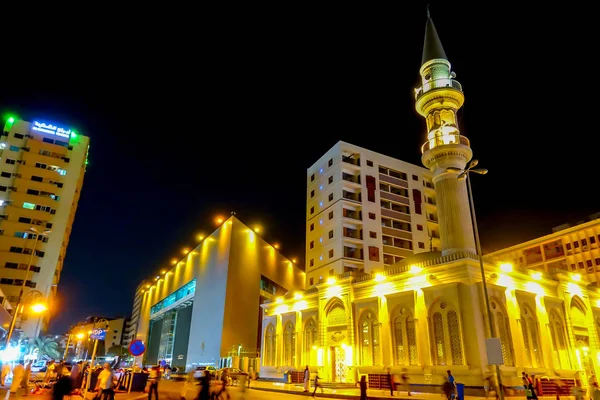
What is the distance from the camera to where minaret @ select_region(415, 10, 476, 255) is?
27.9 meters

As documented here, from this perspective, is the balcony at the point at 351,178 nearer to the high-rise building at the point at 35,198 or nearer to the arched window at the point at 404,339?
the arched window at the point at 404,339

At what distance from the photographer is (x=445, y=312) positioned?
79.5 ft

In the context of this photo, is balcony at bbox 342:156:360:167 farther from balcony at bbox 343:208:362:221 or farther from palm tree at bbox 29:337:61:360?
palm tree at bbox 29:337:61:360

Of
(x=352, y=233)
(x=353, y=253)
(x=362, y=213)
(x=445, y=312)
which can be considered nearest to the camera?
(x=445, y=312)

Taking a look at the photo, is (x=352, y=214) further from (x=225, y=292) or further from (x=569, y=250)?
(x=569, y=250)

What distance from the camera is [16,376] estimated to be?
15.0m

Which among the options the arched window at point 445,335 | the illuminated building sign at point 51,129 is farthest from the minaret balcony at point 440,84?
the illuminated building sign at point 51,129

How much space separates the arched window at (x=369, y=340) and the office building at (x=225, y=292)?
12437mm

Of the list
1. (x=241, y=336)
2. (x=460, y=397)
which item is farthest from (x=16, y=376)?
(x=241, y=336)

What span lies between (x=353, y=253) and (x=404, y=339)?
2432 centimetres

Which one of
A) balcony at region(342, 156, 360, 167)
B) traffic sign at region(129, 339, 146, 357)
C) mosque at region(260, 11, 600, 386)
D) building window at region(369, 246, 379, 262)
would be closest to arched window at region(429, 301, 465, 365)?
mosque at region(260, 11, 600, 386)

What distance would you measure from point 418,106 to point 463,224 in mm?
10364

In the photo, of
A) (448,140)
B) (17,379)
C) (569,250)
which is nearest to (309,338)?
(448,140)

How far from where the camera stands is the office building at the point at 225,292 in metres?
46.8
